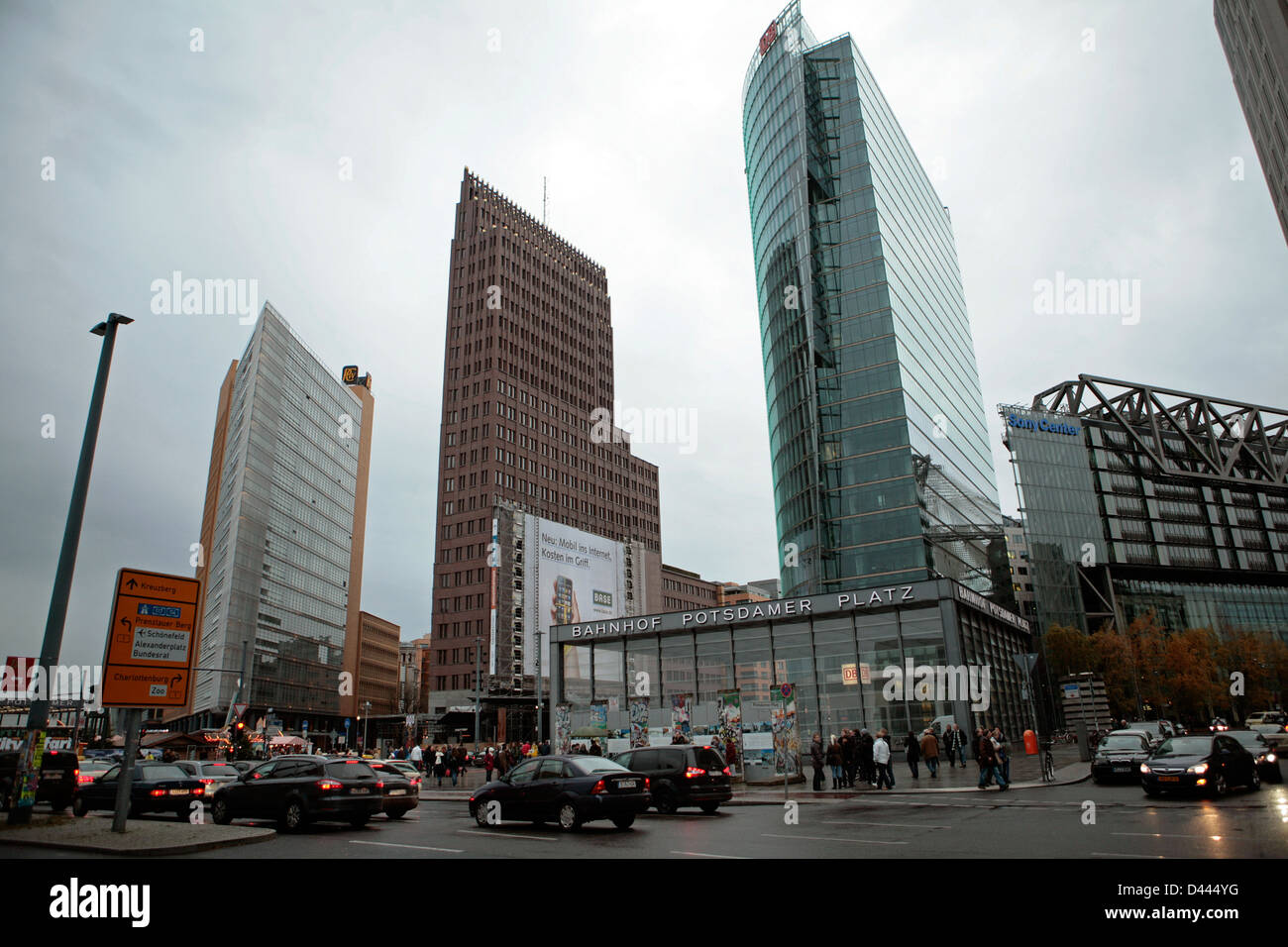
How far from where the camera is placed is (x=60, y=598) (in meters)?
14.8

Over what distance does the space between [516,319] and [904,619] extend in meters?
96.7

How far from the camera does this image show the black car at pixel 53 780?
18922 millimetres

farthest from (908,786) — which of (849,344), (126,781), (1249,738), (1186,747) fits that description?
(849,344)

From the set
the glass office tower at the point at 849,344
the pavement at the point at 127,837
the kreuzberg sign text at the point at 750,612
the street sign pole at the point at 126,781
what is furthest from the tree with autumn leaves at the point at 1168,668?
the street sign pole at the point at 126,781

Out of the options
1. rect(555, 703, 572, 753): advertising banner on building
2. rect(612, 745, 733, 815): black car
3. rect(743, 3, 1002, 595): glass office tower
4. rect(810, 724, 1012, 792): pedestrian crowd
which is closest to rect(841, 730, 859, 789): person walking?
rect(810, 724, 1012, 792): pedestrian crowd

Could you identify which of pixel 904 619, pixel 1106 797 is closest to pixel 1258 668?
pixel 904 619

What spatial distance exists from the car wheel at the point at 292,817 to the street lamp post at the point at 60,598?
9.64ft

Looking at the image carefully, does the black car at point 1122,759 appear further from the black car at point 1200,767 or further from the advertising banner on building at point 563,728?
the advertising banner on building at point 563,728

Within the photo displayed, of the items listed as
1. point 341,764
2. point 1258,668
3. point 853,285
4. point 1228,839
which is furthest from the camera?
point 1258,668

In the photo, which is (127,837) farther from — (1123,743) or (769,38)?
(769,38)

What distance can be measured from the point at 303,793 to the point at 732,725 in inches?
759

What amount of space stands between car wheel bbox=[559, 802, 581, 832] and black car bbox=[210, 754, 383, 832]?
3796mm
